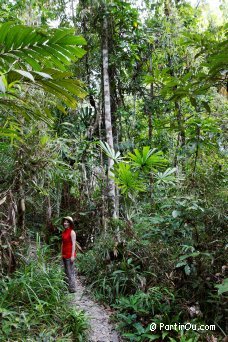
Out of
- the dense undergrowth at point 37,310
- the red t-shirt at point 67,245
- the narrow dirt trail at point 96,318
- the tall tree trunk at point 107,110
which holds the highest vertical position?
the tall tree trunk at point 107,110

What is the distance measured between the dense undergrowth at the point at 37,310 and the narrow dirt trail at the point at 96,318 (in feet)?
0.89

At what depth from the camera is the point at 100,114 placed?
7508mm

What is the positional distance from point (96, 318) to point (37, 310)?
0.96m

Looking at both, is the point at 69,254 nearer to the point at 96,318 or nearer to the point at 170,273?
the point at 96,318

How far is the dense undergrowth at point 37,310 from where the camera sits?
325 centimetres

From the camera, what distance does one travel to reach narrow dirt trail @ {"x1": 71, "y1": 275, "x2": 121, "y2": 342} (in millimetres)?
3836

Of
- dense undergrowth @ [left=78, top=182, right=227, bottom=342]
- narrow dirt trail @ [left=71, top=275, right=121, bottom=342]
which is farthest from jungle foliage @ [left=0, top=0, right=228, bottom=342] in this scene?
narrow dirt trail @ [left=71, top=275, right=121, bottom=342]

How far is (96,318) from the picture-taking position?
4.18m

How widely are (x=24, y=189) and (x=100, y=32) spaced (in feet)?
12.9

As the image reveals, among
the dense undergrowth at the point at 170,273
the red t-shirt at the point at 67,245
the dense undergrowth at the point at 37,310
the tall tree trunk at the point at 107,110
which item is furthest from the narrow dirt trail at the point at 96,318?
the tall tree trunk at the point at 107,110

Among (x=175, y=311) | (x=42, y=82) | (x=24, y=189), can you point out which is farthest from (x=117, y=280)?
(x=42, y=82)

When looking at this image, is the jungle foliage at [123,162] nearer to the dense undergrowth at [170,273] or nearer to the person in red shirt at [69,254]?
the dense undergrowth at [170,273]

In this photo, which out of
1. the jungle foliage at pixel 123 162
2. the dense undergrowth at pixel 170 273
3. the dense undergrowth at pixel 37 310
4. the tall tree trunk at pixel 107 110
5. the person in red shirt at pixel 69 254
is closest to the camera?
the jungle foliage at pixel 123 162

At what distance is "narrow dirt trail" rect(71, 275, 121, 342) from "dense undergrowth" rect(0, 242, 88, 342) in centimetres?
27
